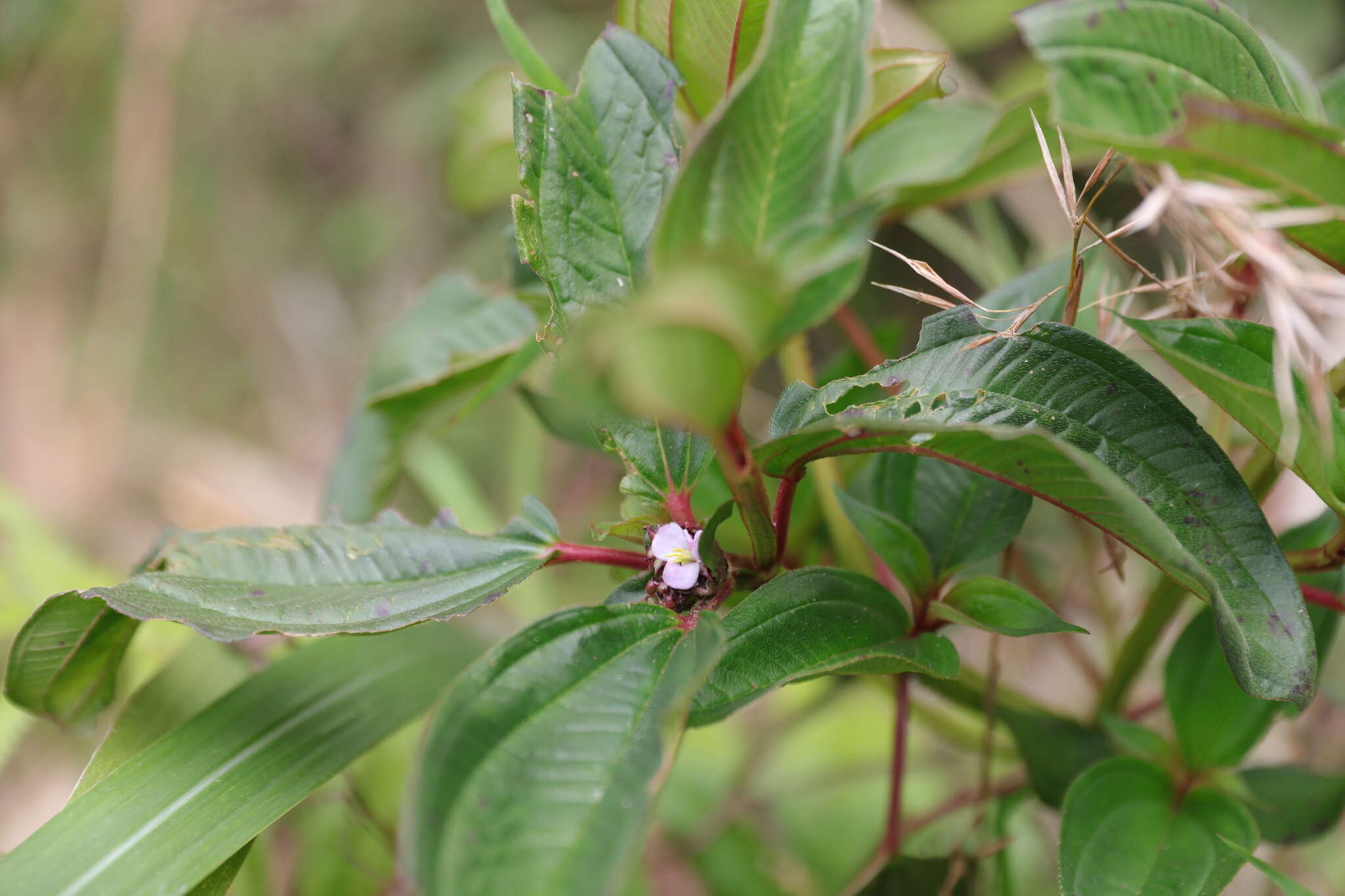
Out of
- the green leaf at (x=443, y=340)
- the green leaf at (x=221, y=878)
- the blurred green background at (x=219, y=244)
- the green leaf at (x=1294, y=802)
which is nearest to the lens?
the green leaf at (x=221, y=878)

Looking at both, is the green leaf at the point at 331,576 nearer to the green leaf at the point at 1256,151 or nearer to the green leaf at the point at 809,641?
the green leaf at the point at 809,641

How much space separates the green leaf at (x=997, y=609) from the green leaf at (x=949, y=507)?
1.6 inches

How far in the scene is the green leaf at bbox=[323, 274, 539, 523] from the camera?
716 mm

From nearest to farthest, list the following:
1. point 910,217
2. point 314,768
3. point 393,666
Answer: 1. point 314,768
2. point 393,666
3. point 910,217

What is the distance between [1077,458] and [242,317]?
209 cm

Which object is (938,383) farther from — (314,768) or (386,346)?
(386,346)

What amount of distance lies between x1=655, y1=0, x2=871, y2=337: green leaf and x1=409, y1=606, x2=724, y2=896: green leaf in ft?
0.55

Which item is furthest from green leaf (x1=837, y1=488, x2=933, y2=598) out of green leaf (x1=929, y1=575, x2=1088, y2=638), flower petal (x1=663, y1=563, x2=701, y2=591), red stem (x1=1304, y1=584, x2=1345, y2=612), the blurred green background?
the blurred green background

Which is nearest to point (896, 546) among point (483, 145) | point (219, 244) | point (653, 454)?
point (653, 454)

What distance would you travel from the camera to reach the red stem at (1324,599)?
507 mm

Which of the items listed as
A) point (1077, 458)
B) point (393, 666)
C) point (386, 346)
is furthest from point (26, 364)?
point (1077, 458)

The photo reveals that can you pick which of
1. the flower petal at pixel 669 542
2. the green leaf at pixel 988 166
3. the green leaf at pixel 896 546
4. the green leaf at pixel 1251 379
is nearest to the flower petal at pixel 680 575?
the flower petal at pixel 669 542

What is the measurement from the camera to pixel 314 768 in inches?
20.7

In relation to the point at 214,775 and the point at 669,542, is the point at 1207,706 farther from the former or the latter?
the point at 214,775
